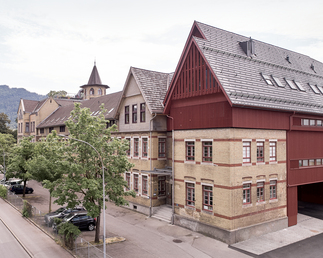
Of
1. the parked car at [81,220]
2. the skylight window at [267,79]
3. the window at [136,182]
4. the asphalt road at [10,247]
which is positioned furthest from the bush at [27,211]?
the skylight window at [267,79]

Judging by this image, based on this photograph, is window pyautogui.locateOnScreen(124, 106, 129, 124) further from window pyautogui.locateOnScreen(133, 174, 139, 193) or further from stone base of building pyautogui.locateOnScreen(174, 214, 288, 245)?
stone base of building pyautogui.locateOnScreen(174, 214, 288, 245)

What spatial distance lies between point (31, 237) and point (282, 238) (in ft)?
63.9

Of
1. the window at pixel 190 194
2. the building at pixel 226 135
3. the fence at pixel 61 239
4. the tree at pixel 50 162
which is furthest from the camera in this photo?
the window at pixel 190 194

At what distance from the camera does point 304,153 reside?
26344 mm

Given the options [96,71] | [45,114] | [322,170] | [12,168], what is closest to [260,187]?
[322,170]

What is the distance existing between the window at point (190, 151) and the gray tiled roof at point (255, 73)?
5846 millimetres

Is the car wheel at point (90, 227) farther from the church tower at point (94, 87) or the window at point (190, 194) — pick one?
the church tower at point (94, 87)

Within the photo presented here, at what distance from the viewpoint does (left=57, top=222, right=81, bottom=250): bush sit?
19281mm

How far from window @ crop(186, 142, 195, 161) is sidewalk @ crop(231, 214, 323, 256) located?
7.67 meters

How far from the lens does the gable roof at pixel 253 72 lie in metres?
22.3

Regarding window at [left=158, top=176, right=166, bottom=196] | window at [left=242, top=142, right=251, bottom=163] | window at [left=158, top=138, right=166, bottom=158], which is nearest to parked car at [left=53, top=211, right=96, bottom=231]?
window at [left=158, top=176, right=166, bottom=196]

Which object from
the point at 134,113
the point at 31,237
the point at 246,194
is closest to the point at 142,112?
the point at 134,113

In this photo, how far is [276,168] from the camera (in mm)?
24188

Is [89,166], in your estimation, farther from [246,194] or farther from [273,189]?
[273,189]
